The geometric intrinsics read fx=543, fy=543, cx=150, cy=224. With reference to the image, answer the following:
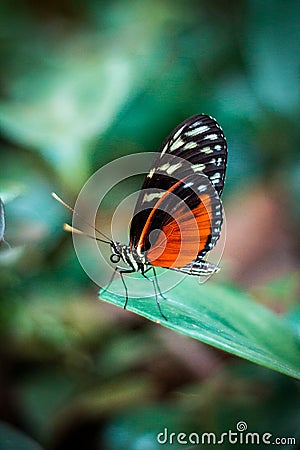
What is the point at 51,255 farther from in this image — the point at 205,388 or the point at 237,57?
the point at 237,57

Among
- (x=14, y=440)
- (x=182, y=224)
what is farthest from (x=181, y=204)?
(x=14, y=440)

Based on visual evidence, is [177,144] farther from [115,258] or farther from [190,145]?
[115,258]

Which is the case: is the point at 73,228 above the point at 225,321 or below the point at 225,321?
above

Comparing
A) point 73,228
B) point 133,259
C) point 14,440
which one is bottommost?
point 14,440

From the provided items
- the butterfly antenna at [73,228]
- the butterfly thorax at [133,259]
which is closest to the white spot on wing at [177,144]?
the butterfly thorax at [133,259]

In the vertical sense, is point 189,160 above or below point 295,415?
above

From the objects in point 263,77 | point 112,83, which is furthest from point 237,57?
point 112,83
